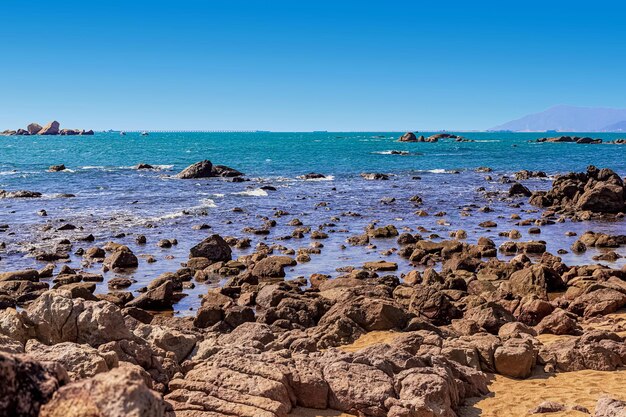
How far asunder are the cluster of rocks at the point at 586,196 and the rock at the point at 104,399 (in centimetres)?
4405

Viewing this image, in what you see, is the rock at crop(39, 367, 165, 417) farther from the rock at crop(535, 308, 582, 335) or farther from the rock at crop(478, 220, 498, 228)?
the rock at crop(478, 220, 498, 228)

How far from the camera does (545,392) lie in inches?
506

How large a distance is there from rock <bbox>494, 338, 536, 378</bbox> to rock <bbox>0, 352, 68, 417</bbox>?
11370mm

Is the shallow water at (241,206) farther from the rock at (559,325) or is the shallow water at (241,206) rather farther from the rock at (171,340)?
the rock at (559,325)

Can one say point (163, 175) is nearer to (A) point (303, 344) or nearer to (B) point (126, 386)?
(A) point (303, 344)

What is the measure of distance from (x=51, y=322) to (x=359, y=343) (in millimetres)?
8004

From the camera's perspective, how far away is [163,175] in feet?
263

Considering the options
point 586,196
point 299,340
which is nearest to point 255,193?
point 586,196

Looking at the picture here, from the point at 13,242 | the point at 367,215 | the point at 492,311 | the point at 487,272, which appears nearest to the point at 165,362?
the point at 492,311

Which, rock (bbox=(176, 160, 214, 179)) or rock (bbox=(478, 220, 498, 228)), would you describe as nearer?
rock (bbox=(478, 220, 498, 228))

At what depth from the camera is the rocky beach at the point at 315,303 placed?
10.3 meters

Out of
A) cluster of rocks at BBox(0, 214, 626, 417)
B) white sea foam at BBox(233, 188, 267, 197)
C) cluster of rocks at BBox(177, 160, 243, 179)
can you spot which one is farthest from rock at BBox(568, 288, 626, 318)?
cluster of rocks at BBox(177, 160, 243, 179)

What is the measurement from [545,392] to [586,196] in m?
38.7

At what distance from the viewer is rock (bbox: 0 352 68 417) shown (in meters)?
4.51
